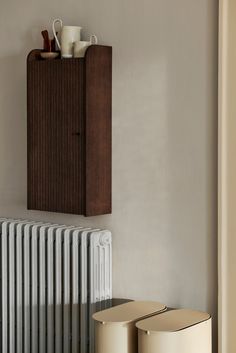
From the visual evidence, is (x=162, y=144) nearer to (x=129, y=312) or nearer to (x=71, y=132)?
(x=71, y=132)

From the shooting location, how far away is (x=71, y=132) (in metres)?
3.57

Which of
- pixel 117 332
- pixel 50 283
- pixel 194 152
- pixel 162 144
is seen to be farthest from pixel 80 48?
pixel 117 332

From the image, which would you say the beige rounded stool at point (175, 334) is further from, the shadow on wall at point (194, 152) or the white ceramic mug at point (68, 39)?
the white ceramic mug at point (68, 39)

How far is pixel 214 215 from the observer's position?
10.7 feet

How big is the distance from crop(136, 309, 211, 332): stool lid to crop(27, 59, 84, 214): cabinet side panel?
0.68m

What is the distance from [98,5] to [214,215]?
1230mm

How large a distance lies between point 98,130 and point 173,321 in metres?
1.00

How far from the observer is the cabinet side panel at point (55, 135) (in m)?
3.55

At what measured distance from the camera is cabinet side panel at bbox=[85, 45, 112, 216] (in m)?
3.50
